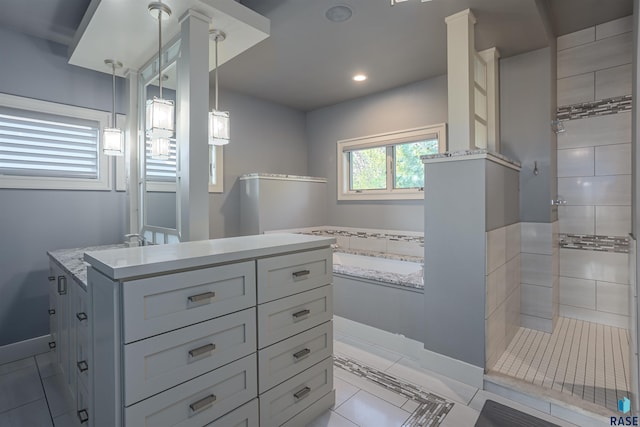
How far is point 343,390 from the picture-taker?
200 centimetres

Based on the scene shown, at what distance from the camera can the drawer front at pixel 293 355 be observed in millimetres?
1423

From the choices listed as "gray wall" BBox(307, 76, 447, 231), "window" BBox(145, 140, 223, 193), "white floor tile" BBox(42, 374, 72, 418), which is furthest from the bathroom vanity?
"gray wall" BBox(307, 76, 447, 231)

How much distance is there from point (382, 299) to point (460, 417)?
3.10 feet

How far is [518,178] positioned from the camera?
2.72m

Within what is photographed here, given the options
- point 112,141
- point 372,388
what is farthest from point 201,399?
point 112,141

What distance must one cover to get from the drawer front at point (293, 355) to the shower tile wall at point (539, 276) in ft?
6.71

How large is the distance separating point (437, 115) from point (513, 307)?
199cm

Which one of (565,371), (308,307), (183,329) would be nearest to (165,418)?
(183,329)

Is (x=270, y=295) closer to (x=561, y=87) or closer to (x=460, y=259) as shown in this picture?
(x=460, y=259)

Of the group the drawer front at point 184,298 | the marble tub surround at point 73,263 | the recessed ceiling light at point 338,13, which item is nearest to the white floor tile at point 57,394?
the marble tub surround at point 73,263

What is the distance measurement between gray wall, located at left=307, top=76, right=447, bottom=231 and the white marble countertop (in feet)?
7.32

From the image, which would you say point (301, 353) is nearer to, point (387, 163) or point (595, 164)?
point (387, 163)

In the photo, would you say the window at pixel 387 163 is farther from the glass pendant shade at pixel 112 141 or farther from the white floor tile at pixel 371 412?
the glass pendant shade at pixel 112 141

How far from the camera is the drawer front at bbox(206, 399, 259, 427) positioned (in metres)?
1.27
